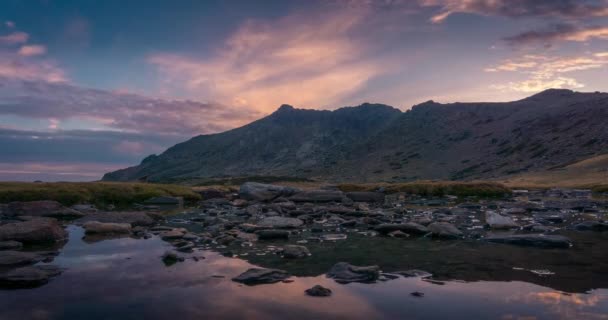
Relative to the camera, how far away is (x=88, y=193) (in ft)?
151

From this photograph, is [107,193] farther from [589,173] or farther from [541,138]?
[541,138]

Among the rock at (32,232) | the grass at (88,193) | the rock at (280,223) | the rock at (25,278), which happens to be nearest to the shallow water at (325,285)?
the rock at (25,278)

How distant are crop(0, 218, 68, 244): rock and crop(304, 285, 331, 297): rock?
52.0 feet

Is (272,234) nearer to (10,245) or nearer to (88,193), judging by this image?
(10,245)

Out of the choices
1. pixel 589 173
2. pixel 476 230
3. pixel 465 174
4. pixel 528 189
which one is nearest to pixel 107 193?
pixel 476 230

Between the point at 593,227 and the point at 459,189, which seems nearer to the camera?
the point at 593,227

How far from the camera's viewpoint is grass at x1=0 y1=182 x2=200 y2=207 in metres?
43.0

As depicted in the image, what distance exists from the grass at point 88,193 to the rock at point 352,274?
37066 mm

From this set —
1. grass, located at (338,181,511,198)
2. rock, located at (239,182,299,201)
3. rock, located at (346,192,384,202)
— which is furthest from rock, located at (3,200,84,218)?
grass, located at (338,181,511,198)

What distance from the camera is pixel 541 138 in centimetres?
15625

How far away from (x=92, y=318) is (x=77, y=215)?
26161 mm

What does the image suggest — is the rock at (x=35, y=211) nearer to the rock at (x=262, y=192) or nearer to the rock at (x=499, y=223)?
the rock at (x=262, y=192)

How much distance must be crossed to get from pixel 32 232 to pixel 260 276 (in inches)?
550

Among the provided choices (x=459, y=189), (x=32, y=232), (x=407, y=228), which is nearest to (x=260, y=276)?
(x=407, y=228)
